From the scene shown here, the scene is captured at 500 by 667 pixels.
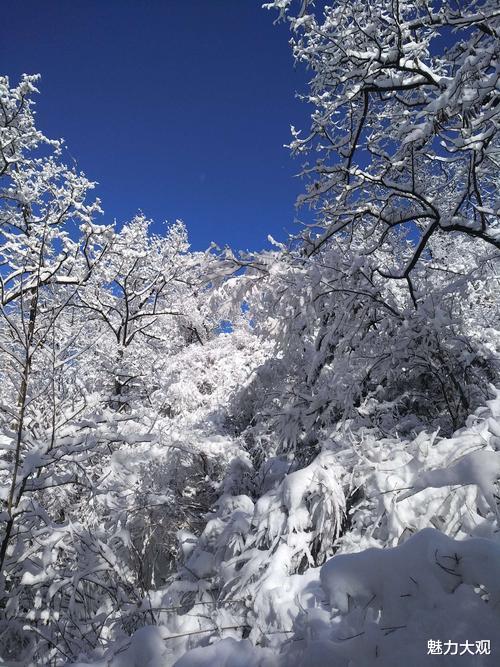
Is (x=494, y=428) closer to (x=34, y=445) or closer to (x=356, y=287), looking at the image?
(x=356, y=287)

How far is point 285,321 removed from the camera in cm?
438

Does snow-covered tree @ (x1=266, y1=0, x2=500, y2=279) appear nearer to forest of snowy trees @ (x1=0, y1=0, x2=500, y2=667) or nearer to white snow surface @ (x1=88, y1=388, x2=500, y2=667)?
forest of snowy trees @ (x1=0, y1=0, x2=500, y2=667)

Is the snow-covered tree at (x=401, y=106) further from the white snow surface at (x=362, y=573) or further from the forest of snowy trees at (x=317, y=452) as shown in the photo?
the white snow surface at (x=362, y=573)

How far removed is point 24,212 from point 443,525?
9.52 meters

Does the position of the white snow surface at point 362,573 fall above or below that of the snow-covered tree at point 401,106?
below

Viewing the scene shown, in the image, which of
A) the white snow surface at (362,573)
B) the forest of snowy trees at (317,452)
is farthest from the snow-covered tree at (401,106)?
the white snow surface at (362,573)

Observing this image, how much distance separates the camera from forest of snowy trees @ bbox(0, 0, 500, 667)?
1.40 m

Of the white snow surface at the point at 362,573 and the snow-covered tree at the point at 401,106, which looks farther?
the snow-covered tree at the point at 401,106

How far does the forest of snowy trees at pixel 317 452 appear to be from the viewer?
1.40m

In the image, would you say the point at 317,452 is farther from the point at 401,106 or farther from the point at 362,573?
the point at 401,106

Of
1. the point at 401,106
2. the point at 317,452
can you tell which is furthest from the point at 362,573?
the point at 401,106

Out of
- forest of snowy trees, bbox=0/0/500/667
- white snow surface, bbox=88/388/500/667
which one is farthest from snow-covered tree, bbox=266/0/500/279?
white snow surface, bbox=88/388/500/667

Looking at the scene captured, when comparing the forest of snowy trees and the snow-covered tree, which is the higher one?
the snow-covered tree

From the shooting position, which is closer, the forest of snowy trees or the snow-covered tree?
the forest of snowy trees
